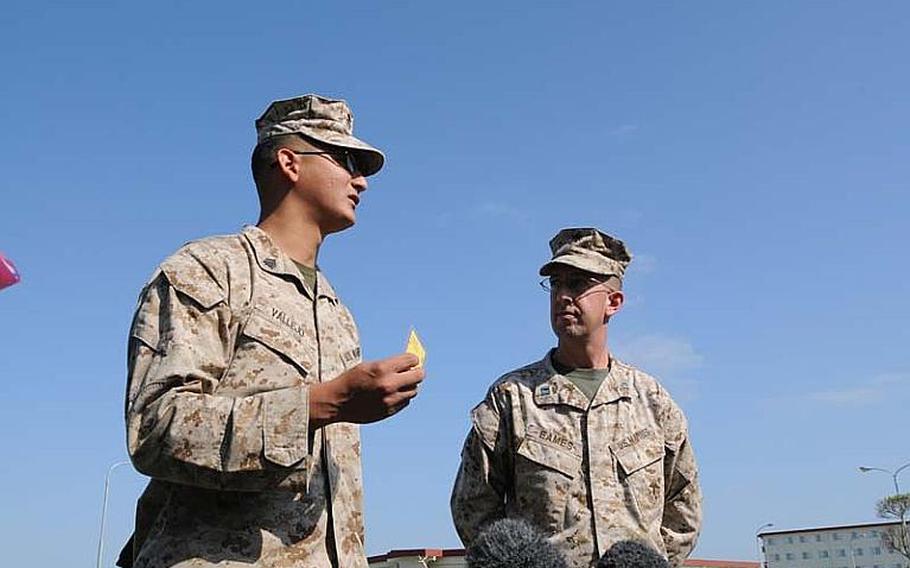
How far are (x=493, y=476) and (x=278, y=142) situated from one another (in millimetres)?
2474

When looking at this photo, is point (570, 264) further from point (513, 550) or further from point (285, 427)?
point (285, 427)

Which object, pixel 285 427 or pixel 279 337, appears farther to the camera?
pixel 279 337

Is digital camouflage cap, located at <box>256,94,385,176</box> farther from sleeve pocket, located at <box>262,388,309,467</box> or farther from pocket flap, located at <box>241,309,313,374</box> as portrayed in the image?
sleeve pocket, located at <box>262,388,309,467</box>

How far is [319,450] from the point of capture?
8.43 feet

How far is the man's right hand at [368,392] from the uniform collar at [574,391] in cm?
263

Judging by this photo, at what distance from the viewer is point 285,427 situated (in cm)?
217

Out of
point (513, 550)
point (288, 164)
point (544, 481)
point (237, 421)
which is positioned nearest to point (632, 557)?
point (513, 550)

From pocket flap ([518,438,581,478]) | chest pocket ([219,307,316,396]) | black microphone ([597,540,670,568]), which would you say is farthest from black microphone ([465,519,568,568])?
pocket flap ([518,438,581,478])

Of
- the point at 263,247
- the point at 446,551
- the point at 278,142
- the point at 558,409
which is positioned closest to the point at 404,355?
the point at 263,247

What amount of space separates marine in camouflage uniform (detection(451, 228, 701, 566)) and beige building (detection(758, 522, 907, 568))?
76.1 meters

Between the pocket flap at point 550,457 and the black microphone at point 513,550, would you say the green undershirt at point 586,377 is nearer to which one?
the pocket flap at point 550,457

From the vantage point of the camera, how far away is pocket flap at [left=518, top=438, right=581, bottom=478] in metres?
4.54

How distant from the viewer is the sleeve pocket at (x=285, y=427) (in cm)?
215

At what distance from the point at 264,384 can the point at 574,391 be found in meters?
2.61
